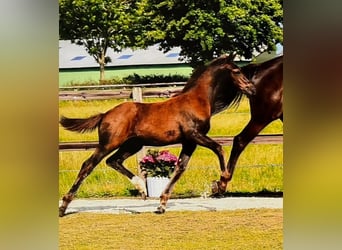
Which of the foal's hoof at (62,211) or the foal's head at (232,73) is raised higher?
the foal's head at (232,73)

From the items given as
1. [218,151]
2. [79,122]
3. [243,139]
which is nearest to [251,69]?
[243,139]

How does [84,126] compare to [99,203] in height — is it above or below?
above

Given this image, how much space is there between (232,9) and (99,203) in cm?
225

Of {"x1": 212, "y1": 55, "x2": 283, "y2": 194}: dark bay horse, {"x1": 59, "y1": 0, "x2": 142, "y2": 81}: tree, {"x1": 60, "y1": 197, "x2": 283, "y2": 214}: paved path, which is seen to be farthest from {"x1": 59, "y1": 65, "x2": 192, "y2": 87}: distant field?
{"x1": 60, "y1": 197, "x2": 283, "y2": 214}: paved path

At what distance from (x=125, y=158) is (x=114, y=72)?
2.74ft

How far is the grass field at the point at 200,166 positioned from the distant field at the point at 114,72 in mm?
222

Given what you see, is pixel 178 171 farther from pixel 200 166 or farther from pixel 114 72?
pixel 114 72

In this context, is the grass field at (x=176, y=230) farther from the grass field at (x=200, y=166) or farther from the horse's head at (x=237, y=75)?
the horse's head at (x=237, y=75)

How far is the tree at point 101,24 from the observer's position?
655 centimetres

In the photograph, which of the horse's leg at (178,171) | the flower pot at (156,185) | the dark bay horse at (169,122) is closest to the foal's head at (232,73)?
the dark bay horse at (169,122)

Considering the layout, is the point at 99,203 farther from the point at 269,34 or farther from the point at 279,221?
the point at 269,34

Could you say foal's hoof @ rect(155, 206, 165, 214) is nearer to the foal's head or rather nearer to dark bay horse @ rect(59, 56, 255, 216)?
dark bay horse @ rect(59, 56, 255, 216)
